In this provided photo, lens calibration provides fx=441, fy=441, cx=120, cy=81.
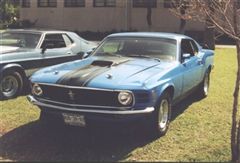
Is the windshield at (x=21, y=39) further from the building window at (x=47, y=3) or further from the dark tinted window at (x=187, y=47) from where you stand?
the building window at (x=47, y=3)

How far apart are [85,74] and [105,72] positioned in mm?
283

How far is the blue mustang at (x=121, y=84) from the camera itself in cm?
557

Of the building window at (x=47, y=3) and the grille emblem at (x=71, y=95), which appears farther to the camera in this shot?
the building window at (x=47, y=3)

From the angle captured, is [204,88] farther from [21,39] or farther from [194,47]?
[21,39]

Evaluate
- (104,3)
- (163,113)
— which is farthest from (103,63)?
(104,3)

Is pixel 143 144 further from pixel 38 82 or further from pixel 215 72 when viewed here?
pixel 215 72

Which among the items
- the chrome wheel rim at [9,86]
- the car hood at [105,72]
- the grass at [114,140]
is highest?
the car hood at [105,72]

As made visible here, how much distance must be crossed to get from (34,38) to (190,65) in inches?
142

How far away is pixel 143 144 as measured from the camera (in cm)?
591

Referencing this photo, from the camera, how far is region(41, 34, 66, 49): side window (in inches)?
378

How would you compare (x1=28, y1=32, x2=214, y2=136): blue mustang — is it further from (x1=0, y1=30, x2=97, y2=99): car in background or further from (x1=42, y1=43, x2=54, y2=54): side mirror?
(x1=42, y1=43, x2=54, y2=54): side mirror

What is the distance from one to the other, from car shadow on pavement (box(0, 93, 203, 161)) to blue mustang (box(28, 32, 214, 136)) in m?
0.26

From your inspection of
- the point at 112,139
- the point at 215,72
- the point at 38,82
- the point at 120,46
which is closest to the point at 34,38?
the point at 120,46

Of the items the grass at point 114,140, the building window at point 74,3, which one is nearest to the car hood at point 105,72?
the grass at point 114,140
